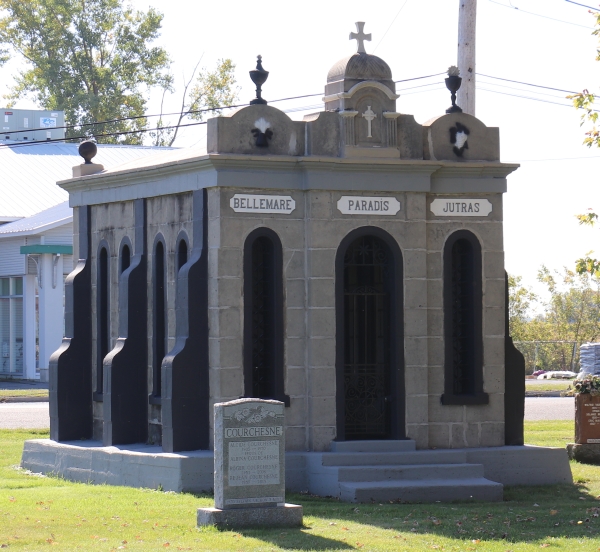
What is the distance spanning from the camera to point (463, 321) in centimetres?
1731

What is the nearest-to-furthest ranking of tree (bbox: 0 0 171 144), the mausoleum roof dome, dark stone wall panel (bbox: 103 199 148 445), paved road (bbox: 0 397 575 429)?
the mausoleum roof dome, dark stone wall panel (bbox: 103 199 148 445), paved road (bbox: 0 397 575 429), tree (bbox: 0 0 171 144)

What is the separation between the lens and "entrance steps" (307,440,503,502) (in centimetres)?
1499

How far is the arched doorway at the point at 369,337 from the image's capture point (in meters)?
16.5

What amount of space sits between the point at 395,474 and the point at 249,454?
3125 mm

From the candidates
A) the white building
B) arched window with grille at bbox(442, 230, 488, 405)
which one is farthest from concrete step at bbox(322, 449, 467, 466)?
the white building

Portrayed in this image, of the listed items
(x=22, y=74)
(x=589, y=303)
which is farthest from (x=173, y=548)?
(x=22, y=74)

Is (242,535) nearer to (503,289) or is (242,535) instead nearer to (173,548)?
(173,548)

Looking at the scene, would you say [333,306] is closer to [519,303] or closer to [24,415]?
[24,415]

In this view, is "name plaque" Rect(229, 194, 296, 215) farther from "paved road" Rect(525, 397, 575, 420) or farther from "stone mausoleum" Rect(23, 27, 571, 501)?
"paved road" Rect(525, 397, 575, 420)

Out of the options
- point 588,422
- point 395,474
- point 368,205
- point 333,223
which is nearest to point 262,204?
point 333,223

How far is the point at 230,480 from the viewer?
12664mm

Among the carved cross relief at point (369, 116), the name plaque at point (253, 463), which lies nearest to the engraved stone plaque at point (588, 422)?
the carved cross relief at point (369, 116)

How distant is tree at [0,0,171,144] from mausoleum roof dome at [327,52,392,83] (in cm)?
4330

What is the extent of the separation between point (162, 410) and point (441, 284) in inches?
161
